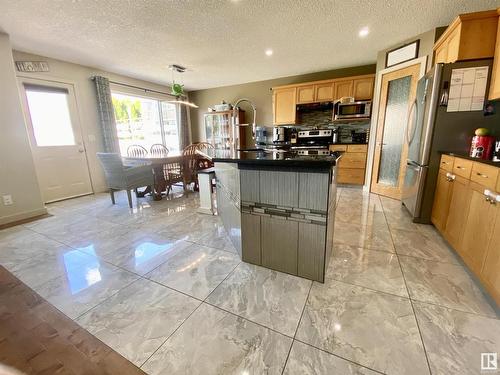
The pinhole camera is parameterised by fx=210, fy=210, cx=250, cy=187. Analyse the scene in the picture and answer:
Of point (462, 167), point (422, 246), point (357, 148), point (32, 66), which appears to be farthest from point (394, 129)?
point (32, 66)

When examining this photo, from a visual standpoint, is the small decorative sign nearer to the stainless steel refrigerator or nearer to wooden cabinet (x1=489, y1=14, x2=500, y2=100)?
the stainless steel refrigerator

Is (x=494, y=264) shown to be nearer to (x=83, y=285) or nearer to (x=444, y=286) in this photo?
(x=444, y=286)

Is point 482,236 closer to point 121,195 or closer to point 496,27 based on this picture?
point 496,27

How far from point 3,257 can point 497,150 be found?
4477mm

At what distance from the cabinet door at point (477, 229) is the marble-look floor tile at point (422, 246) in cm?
20

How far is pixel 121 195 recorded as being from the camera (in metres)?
4.04

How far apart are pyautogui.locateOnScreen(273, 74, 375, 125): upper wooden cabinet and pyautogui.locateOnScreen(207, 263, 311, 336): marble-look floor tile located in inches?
151

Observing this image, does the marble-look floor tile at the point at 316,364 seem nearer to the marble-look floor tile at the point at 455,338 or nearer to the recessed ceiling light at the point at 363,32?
the marble-look floor tile at the point at 455,338

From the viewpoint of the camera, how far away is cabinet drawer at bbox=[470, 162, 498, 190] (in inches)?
52.6

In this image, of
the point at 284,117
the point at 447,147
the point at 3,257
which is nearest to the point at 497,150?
the point at 447,147

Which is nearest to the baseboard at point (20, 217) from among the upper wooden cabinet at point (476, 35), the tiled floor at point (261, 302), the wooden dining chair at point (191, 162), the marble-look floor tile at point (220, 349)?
the tiled floor at point (261, 302)

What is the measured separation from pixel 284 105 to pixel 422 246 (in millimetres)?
3718

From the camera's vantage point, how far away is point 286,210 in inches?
58.2

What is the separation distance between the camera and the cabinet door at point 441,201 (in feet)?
6.57
